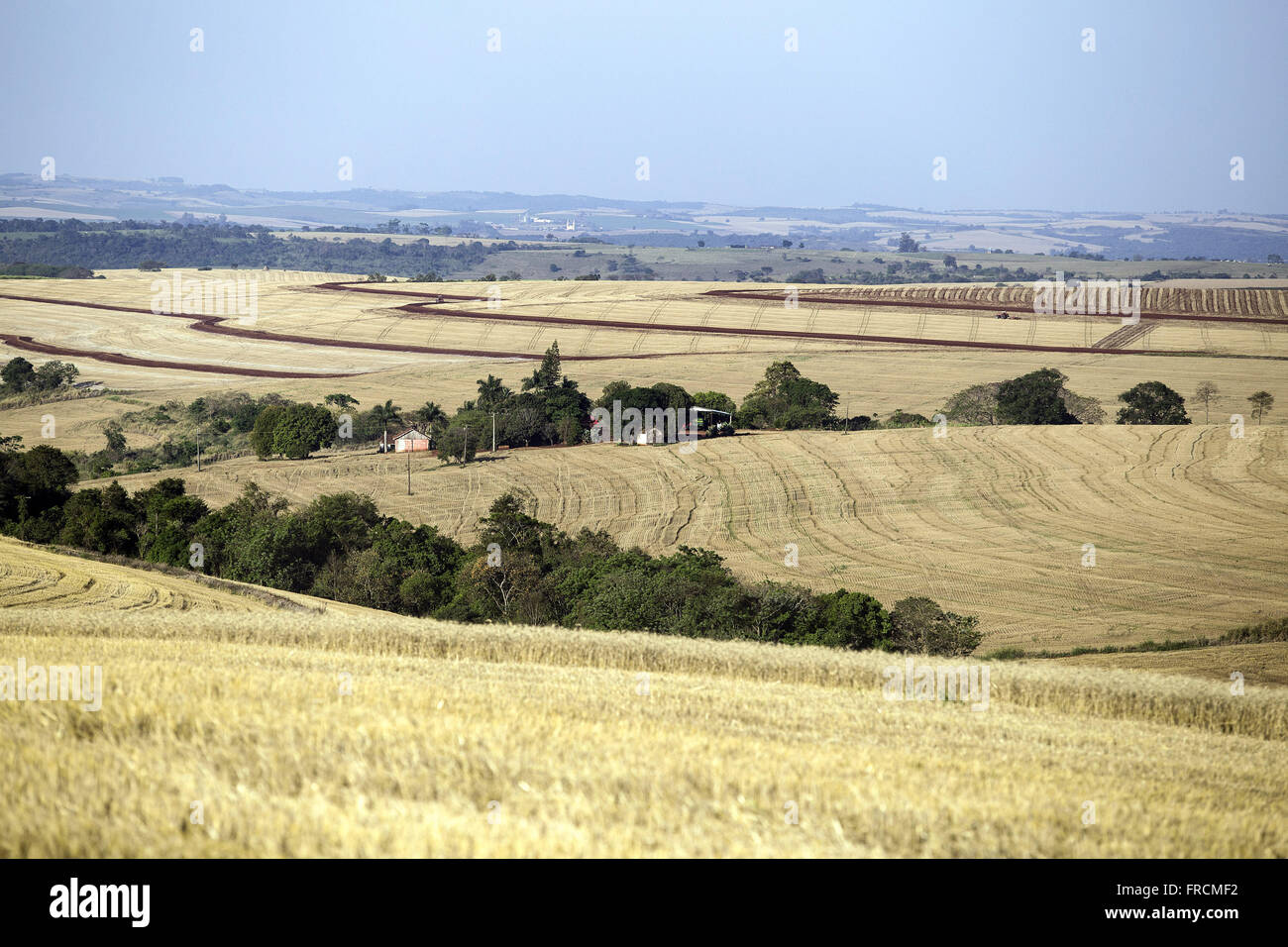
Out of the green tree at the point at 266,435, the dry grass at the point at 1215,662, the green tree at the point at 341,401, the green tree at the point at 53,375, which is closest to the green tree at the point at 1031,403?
the dry grass at the point at 1215,662

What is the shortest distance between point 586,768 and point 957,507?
4353 centimetres

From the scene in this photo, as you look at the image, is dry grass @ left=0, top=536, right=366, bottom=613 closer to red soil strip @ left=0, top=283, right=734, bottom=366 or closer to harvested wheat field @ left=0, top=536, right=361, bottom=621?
harvested wheat field @ left=0, top=536, right=361, bottom=621

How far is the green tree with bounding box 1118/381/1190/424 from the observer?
226 feet

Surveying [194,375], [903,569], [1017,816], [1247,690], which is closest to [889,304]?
[194,375]

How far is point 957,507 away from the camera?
49438 mm

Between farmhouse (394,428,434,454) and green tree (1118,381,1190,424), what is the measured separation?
44.6m

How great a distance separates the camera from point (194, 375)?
89.1 metres

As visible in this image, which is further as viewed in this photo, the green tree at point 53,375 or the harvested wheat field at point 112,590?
A: the green tree at point 53,375

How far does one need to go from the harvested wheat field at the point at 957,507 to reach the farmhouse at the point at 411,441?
2.83m

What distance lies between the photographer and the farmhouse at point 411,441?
6162 cm

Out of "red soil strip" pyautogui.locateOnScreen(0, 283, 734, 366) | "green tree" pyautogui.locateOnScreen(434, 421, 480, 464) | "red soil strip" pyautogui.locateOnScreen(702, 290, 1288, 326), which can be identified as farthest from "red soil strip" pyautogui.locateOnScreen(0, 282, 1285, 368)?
"green tree" pyautogui.locateOnScreen(434, 421, 480, 464)

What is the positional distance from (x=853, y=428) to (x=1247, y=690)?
51.8 meters

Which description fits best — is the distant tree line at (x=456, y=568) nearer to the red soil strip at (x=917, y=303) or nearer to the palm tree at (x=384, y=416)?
the palm tree at (x=384, y=416)

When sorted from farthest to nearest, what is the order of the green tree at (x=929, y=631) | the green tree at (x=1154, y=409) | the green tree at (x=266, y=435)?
the green tree at (x=1154, y=409)
the green tree at (x=266, y=435)
the green tree at (x=929, y=631)
